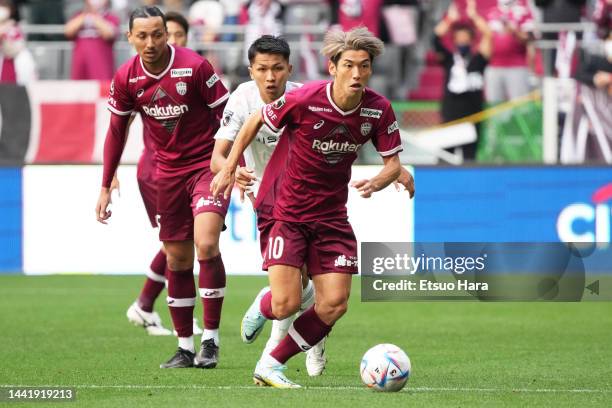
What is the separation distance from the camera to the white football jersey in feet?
28.6

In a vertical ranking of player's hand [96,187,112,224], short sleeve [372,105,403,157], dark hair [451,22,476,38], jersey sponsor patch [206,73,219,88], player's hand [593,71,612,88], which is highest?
jersey sponsor patch [206,73,219,88]

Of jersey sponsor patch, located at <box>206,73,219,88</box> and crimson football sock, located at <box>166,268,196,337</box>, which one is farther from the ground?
jersey sponsor patch, located at <box>206,73,219,88</box>

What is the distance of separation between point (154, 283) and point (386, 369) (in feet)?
13.4

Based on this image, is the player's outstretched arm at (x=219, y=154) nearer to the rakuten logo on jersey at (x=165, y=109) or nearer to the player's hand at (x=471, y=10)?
the rakuten logo on jersey at (x=165, y=109)

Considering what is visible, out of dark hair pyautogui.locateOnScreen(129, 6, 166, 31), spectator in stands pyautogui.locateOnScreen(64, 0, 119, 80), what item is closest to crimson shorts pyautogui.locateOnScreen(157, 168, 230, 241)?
dark hair pyautogui.locateOnScreen(129, 6, 166, 31)

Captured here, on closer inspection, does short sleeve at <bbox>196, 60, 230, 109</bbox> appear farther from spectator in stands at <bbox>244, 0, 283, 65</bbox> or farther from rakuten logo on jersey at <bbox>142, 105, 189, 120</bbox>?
spectator in stands at <bbox>244, 0, 283, 65</bbox>

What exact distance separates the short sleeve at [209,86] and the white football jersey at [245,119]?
118mm

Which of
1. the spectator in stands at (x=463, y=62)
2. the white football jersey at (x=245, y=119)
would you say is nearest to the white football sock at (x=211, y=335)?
the white football jersey at (x=245, y=119)

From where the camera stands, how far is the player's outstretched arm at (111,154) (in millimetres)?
9172

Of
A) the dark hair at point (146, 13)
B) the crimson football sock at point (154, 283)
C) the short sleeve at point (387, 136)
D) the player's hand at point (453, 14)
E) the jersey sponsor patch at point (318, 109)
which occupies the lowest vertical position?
the crimson football sock at point (154, 283)

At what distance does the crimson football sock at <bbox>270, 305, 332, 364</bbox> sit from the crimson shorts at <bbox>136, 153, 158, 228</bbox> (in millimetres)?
3071

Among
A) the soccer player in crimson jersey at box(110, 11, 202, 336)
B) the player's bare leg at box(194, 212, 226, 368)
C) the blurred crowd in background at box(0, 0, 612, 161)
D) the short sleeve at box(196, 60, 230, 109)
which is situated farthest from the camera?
the blurred crowd in background at box(0, 0, 612, 161)

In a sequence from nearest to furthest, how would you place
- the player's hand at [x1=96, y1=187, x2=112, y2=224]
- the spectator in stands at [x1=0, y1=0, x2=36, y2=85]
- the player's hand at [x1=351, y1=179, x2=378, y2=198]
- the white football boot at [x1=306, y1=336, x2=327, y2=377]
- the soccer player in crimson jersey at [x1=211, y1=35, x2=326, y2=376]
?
the player's hand at [x1=351, y1=179, x2=378, y2=198], the soccer player in crimson jersey at [x1=211, y1=35, x2=326, y2=376], the white football boot at [x1=306, y1=336, x2=327, y2=377], the player's hand at [x1=96, y1=187, x2=112, y2=224], the spectator in stands at [x1=0, y1=0, x2=36, y2=85]

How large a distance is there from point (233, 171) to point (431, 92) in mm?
11891
